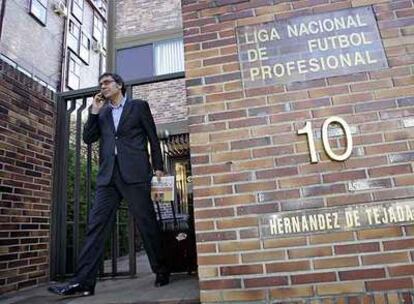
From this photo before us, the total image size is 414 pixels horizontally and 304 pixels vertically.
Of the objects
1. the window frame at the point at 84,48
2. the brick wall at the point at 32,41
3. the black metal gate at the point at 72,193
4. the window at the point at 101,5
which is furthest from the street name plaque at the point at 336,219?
the window at the point at 101,5

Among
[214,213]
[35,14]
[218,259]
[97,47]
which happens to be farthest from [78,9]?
[218,259]

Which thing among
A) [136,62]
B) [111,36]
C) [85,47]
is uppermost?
[85,47]

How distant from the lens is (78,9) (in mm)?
16547

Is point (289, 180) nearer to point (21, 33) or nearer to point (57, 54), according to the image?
point (21, 33)

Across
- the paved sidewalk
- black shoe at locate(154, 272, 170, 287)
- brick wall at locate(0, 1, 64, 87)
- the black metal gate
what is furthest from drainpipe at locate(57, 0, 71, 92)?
black shoe at locate(154, 272, 170, 287)

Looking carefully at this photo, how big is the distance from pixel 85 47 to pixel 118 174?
15.8 m

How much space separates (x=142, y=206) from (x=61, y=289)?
0.78 metres

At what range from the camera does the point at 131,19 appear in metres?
9.41

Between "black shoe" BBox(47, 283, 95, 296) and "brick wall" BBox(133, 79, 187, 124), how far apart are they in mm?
6380

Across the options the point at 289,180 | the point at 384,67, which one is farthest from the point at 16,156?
→ the point at 384,67

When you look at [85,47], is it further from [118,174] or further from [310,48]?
[310,48]

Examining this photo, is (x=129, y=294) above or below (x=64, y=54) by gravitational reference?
below

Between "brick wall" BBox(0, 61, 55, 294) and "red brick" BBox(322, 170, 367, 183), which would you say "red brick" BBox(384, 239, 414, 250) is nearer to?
"red brick" BBox(322, 170, 367, 183)

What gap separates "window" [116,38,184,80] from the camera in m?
8.86
